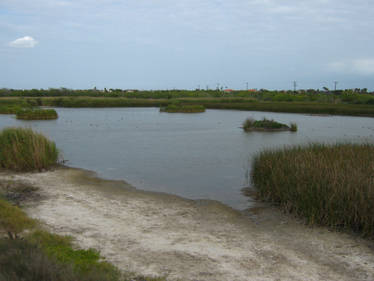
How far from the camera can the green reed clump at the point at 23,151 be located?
12.9m

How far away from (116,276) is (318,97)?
8526cm

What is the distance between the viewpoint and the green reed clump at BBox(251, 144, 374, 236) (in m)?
7.27

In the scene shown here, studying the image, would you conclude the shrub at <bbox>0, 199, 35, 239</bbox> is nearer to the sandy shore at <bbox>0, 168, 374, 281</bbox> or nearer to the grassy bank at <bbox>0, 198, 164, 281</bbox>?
the grassy bank at <bbox>0, 198, 164, 281</bbox>

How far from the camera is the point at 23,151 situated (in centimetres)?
1304

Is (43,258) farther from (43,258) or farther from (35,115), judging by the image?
(35,115)

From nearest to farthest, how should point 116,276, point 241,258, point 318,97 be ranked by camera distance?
point 116,276 → point 241,258 → point 318,97

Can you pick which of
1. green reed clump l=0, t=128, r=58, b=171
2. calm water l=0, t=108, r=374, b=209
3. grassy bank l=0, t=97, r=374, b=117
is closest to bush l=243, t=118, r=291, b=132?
calm water l=0, t=108, r=374, b=209

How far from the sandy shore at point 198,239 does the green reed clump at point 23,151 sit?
2.98 metres

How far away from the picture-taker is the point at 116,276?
4.79 meters

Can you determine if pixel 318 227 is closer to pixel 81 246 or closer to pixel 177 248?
pixel 177 248

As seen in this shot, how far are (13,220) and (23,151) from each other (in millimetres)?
6890

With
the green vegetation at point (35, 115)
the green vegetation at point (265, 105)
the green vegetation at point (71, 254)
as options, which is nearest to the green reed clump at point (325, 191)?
the green vegetation at point (71, 254)

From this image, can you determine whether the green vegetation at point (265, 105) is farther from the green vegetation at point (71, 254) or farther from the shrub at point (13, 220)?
the green vegetation at point (71, 254)

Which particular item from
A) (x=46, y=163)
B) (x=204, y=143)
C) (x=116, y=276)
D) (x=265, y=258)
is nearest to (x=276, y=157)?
(x=265, y=258)
